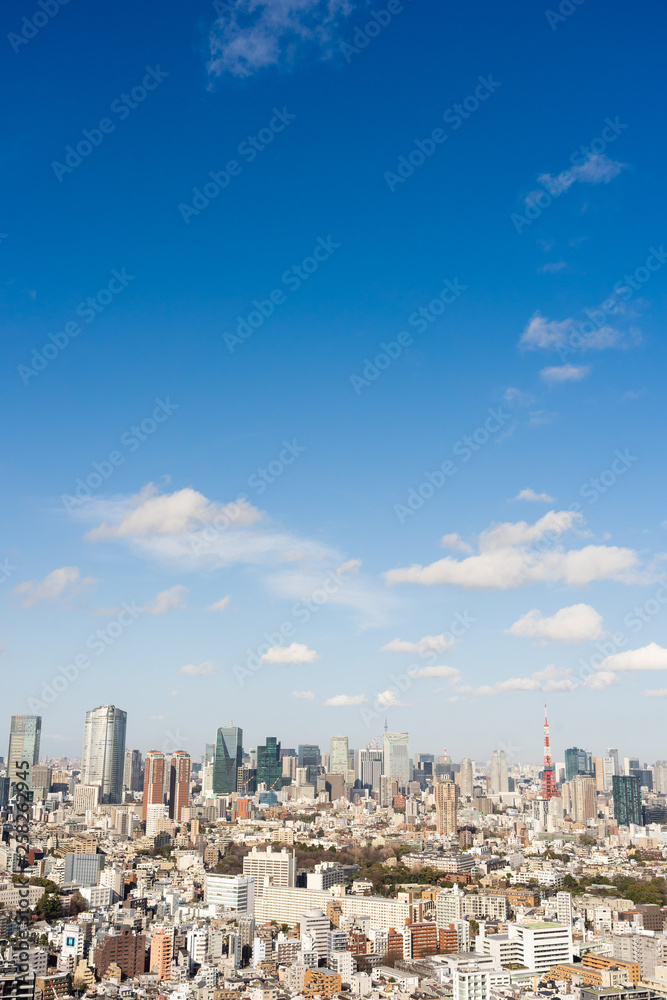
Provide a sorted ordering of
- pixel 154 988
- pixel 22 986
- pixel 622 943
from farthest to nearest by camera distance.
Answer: pixel 622 943 < pixel 154 988 < pixel 22 986

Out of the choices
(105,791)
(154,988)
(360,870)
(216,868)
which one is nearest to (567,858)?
(360,870)

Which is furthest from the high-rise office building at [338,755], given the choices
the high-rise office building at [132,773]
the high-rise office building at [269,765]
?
the high-rise office building at [132,773]

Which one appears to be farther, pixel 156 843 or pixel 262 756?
pixel 262 756

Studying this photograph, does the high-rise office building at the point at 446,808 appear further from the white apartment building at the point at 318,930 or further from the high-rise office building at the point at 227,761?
the white apartment building at the point at 318,930

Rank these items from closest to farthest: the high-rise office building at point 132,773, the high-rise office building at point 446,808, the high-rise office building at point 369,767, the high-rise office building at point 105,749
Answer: the high-rise office building at point 446,808 < the high-rise office building at point 105,749 < the high-rise office building at point 132,773 < the high-rise office building at point 369,767

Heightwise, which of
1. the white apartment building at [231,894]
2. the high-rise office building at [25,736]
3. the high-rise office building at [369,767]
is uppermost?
the high-rise office building at [25,736]

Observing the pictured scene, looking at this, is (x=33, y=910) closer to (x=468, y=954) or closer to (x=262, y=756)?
(x=468, y=954)

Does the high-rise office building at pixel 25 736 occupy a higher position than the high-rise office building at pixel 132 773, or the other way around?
the high-rise office building at pixel 25 736
